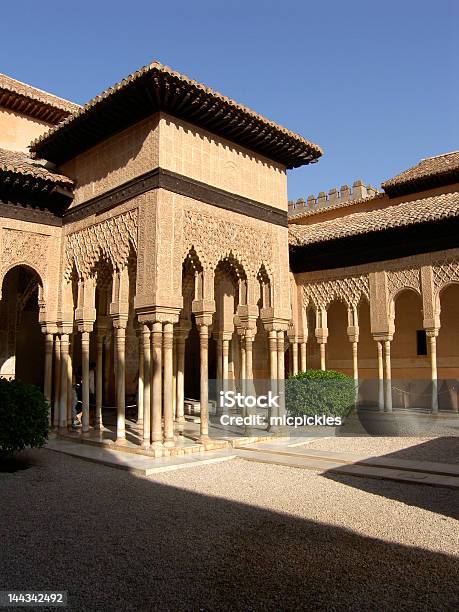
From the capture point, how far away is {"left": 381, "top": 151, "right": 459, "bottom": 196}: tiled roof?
58.9ft

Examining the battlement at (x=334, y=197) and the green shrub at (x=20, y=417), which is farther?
the battlement at (x=334, y=197)

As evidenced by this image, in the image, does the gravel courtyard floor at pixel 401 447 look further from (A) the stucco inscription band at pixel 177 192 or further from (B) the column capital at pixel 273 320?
(A) the stucco inscription band at pixel 177 192

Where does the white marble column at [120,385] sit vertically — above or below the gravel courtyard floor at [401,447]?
above

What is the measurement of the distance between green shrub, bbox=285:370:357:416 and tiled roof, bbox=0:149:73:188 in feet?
22.1

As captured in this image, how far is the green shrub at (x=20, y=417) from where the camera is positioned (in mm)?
8008

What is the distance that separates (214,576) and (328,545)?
1.18 metres

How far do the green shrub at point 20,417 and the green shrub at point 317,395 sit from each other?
591 centimetres

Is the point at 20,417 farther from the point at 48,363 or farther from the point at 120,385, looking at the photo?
the point at 48,363

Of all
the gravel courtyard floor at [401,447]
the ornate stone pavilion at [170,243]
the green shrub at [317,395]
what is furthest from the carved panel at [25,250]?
the gravel courtyard floor at [401,447]

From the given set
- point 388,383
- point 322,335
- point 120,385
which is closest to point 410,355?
point 388,383

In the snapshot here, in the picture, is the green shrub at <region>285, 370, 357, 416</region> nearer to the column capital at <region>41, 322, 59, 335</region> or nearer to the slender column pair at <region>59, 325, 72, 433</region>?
the slender column pair at <region>59, 325, 72, 433</region>

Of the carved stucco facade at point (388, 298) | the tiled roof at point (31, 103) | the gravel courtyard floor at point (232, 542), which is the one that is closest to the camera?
the gravel courtyard floor at point (232, 542)

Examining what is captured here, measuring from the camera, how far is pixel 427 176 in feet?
60.0

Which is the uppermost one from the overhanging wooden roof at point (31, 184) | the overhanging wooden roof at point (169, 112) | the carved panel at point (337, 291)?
the overhanging wooden roof at point (169, 112)
